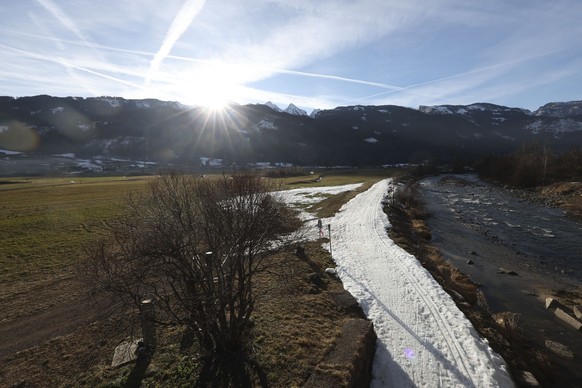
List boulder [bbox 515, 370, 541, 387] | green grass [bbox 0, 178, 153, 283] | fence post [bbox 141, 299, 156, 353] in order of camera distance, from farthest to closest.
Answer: green grass [bbox 0, 178, 153, 283] < boulder [bbox 515, 370, 541, 387] < fence post [bbox 141, 299, 156, 353]

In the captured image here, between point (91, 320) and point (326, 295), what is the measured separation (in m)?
11.7

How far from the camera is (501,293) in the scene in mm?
19797

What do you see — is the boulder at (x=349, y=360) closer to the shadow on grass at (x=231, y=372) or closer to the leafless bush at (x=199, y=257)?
the shadow on grass at (x=231, y=372)

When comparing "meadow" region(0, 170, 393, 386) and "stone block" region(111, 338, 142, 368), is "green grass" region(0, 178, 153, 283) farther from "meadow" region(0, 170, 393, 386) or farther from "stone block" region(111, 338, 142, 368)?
"stone block" region(111, 338, 142, 368)

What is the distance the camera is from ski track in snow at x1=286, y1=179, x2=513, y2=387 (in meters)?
10.6

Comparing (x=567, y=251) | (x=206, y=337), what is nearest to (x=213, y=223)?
(x=206, y=337)

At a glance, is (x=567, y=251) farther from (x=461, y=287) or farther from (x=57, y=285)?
(x=57, y=285)

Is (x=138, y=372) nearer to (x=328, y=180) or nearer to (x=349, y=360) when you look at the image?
(x=349, y=360)

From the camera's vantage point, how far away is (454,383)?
1027 centimetres

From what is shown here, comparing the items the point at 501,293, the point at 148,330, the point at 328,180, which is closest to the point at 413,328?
the point at 501,293

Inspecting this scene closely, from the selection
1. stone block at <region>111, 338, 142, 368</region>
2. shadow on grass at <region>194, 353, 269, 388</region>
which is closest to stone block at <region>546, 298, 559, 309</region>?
shadow on grass at <region>194, 353, 269, 388</region>

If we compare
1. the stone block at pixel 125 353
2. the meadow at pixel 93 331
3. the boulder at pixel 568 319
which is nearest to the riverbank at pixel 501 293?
the boulder at pixel 568 319

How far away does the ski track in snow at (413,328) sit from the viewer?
1063 cm

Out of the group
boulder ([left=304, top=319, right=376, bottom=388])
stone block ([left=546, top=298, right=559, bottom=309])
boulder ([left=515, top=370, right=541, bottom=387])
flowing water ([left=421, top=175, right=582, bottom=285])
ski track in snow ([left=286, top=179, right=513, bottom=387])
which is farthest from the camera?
flowing water ([left=421, top=175, right=582, bottom=285])
